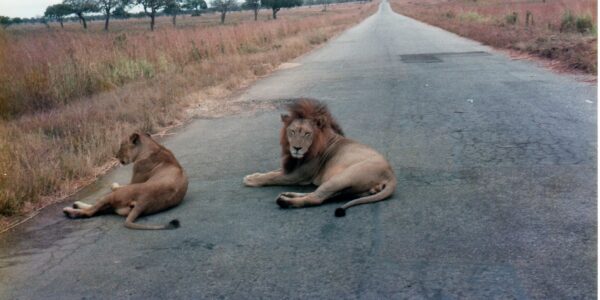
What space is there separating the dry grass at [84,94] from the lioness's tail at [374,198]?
334 centimetres

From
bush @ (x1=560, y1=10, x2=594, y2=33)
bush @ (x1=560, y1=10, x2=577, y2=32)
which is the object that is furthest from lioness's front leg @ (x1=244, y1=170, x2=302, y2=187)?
bush @ (x1=560, y1=10, x2=577, y2=32)

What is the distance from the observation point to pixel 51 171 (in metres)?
7.75

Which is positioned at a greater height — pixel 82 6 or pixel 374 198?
pixel 82 6

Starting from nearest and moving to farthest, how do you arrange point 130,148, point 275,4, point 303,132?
point 303,132
point 130,148
point 275,4

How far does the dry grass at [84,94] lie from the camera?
7980 millimetres

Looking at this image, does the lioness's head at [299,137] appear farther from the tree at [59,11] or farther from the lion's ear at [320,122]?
the tree at [59,11]

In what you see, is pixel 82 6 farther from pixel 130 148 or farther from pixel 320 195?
pixel 320 195

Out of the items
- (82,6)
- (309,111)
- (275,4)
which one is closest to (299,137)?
(309,111)

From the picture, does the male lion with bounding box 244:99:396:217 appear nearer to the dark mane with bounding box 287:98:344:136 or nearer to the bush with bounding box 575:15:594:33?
the dark mane with bounding box 287:98:344:136

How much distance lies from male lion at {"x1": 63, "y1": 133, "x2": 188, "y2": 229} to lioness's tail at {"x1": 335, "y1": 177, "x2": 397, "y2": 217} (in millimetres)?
1440

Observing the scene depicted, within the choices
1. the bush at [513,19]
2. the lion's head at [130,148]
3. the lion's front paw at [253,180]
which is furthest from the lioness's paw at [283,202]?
the bush at [513,19]

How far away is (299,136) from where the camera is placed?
6.73m

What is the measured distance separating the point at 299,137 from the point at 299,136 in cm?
1

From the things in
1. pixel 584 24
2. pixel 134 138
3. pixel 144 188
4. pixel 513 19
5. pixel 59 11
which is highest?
pixel 59 11
